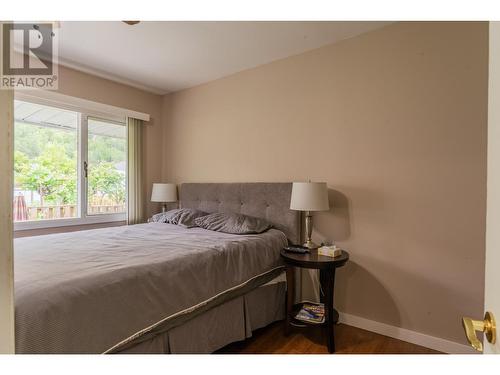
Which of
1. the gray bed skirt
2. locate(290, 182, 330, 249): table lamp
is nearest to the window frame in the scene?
the gray bed skirt

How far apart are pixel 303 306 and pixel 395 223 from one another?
3.40 feet

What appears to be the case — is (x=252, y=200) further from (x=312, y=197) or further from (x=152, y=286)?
(x=152, y=286)

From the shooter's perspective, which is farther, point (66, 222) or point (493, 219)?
point (66, 222)

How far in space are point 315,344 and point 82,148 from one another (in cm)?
322

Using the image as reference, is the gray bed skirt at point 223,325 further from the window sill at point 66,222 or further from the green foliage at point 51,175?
the green foliage at point 51,175

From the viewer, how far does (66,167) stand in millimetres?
3209

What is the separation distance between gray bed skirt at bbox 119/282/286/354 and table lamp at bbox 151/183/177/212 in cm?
188

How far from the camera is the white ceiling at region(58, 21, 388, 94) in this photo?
7.66ft

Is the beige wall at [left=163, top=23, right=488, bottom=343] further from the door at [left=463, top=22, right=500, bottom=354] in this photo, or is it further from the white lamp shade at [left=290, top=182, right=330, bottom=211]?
the door at [left=463, top=22, right=500, bottom=354]

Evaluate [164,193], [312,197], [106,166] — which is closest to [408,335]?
[312,197]

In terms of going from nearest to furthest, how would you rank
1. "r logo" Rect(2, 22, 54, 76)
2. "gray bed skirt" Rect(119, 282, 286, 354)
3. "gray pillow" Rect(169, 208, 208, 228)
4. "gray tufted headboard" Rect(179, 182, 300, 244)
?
"gray bed skirt" Rect(119, 282, 286, 354), "r logo" Rect(2, 22, 54, 76), "gray tufted headboard" Rect(179, 182, 300, 244), "gray pillow" Rect(169, 208, 208, 228)

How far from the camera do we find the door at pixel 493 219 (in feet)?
1.89

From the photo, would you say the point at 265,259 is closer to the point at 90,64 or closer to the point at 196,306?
the point at 196,306
